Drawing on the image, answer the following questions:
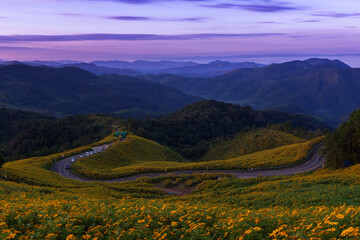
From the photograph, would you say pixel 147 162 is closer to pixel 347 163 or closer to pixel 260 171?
pixel 260 171

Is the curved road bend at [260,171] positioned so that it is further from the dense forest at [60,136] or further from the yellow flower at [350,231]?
the yellow flower at [350,231]

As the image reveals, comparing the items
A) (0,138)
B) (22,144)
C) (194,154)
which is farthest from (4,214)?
(0,138)

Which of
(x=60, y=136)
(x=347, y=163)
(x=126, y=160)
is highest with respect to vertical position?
(x=347, y=163)

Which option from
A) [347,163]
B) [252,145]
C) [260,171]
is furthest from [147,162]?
[252,145]

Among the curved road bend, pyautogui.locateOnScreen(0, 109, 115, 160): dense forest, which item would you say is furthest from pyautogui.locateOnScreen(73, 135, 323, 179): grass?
pyautogui.locateOnScreen(0, 109, 115, 160): dense forest

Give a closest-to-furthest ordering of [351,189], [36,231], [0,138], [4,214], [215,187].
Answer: [36,231], [4,214], [351,189], [215,187], [0,138]

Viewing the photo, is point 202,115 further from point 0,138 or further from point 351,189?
point 351,189
